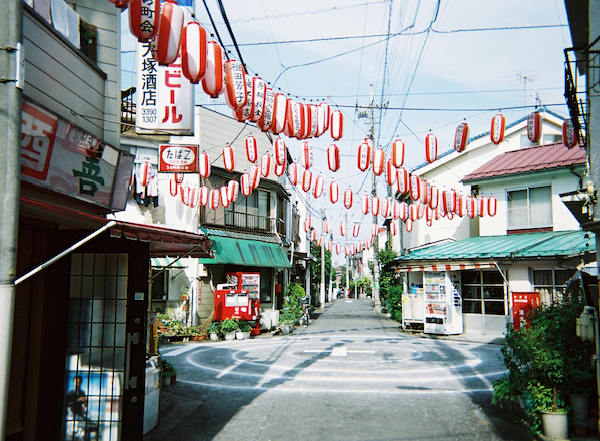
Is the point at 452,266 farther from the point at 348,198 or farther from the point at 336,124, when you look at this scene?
the point at 336,124

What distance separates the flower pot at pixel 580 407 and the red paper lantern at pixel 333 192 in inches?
456

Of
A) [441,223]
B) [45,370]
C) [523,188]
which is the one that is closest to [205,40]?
[45,370]

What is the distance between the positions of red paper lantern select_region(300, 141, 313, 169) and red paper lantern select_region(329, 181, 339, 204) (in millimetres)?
2304

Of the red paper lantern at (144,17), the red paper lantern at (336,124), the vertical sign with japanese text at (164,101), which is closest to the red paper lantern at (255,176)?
→ the red paper lantern at (336,124)

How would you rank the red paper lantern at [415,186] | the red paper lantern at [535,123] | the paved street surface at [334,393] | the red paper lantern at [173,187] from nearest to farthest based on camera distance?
1. the paved street surface at [334,393]
2. the red paper lantern at [535,123]
3. the red paper lantern at [415,186]
4. the red paper lantern at [173,187]

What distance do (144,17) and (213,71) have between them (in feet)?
6.11

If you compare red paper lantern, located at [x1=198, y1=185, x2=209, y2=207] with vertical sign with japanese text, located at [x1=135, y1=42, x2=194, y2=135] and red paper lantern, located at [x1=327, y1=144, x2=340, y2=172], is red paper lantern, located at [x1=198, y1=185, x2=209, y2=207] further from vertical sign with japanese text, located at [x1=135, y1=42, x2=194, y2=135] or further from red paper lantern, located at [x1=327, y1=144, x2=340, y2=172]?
vertical sign with japanese text, located at [x1=135, y1=42, x2=194, y2=135]

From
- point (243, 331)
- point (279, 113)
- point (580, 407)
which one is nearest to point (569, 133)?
point (580, 407)

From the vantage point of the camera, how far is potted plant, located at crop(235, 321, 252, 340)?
2177 cm

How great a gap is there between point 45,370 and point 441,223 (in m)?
24.7

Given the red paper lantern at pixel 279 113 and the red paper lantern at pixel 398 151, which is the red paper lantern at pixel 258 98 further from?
the red paper lantern at pixel 398 151

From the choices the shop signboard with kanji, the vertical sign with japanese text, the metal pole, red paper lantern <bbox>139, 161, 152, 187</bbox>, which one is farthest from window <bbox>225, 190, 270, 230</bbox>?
the metal pole

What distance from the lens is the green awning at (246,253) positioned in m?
22.9

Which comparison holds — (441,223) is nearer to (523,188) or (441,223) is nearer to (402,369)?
(523,188)
